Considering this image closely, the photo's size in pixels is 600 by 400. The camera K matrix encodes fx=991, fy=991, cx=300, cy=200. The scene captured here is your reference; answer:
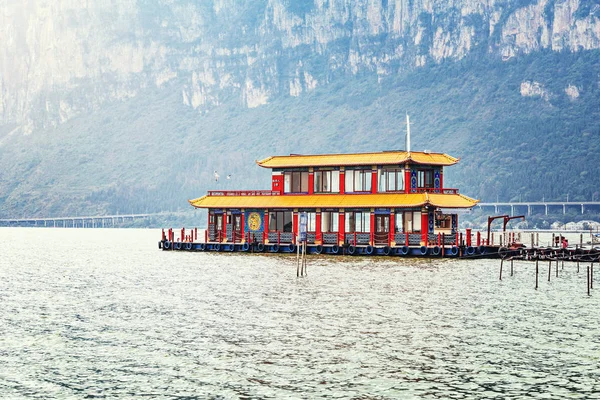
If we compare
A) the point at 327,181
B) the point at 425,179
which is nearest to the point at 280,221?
the point at 327,181

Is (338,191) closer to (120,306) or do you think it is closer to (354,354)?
(120,306)

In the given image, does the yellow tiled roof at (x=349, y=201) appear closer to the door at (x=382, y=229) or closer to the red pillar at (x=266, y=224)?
the red pillar at (x=266, y=224)

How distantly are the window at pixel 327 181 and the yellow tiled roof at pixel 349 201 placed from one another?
814mm

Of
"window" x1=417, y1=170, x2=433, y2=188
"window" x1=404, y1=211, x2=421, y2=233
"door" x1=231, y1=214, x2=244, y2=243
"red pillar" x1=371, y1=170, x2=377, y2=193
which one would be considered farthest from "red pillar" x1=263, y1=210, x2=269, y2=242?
"window" x1=417, y1=170, x2=433, y2=188

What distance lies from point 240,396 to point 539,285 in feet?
122

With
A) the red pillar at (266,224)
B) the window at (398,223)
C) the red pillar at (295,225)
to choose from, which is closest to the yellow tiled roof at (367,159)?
the window at (398,223)

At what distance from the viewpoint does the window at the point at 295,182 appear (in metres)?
93.2

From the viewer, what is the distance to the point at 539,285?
61.3 m

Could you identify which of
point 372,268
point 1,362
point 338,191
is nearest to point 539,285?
point 372,268

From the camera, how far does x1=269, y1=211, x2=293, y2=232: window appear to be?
92.4m

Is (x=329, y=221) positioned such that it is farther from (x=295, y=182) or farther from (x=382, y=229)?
(x=295, y=182)

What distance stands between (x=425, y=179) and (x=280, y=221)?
46.6ft

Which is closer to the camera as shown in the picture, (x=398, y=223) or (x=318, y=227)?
(x=398, y=223)

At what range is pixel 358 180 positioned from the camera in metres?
89.8
